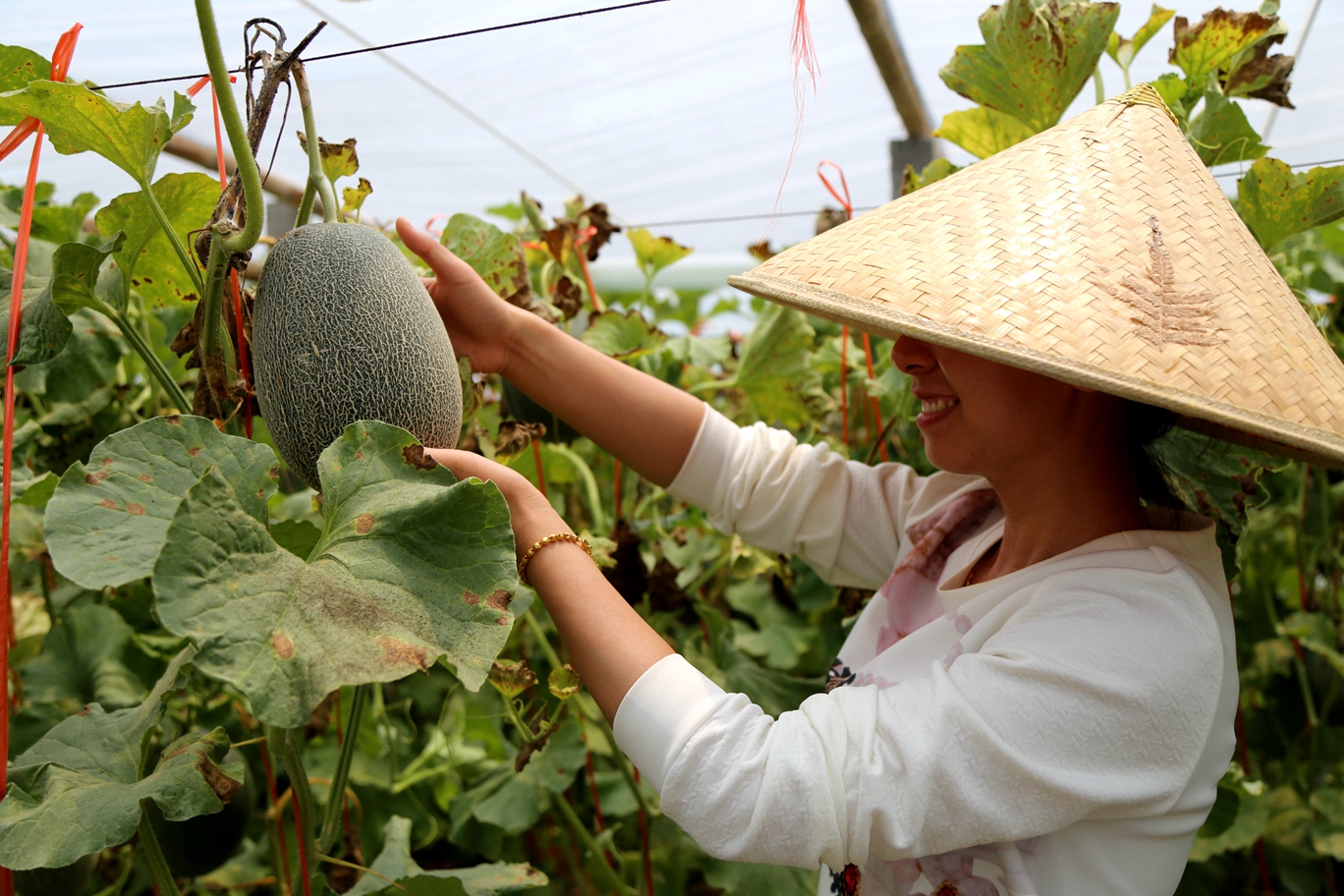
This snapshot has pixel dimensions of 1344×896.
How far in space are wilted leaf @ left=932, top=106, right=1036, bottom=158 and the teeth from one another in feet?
1.52

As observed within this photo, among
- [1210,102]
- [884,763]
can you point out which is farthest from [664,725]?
[1210,102]

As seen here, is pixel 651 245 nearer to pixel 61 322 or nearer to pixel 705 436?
pixel 705 436

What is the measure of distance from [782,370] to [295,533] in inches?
32.0

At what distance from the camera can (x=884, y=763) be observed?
2.17ft

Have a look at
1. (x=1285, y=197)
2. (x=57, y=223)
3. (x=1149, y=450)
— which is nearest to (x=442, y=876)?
(x=1149, y=450)

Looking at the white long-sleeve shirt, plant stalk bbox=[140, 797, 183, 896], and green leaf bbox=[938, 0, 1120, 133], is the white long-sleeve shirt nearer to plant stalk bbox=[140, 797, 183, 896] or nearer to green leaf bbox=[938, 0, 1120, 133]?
plant stalk bbox=[140, 797, 183, 896]

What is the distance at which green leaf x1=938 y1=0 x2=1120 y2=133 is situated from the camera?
0.99 meters

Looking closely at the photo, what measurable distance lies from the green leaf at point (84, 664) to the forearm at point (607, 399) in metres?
0.58

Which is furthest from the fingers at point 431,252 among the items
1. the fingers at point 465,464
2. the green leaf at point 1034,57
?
the green leaf at point 1034,57

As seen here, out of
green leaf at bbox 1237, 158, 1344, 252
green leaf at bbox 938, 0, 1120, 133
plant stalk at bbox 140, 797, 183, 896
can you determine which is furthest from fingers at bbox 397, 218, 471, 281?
green leaf at bbox 1237, 158, 1344, 252

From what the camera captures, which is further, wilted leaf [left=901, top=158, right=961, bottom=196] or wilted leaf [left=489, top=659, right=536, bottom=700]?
wilted leaf [left=901, top=158, right=961, bottom=196]

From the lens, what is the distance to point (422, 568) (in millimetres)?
559

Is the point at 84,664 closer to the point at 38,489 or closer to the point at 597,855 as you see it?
the point at 38,489

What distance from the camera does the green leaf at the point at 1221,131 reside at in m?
1.02
